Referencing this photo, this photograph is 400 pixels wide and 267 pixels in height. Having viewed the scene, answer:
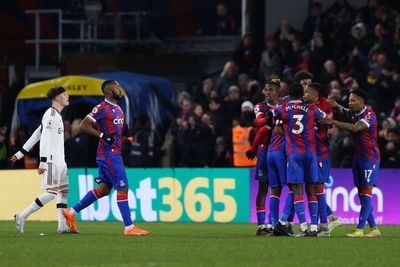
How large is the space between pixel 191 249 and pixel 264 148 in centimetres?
356

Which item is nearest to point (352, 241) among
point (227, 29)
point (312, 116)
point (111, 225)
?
point (312, 116)

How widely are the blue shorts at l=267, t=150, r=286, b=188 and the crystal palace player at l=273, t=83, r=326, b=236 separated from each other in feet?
1.13

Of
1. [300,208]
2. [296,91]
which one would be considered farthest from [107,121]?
[300,208]

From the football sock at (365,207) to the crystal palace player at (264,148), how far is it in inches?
47.6

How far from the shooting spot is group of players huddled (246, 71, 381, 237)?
18906 mm

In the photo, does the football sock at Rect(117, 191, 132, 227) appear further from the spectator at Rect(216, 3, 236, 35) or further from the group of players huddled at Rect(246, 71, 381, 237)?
the spectator at Rect(216, 3, 236, 35)

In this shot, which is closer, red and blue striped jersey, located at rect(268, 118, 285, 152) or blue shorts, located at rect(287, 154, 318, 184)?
blue shorts, located at rect(287, 154, 318, 184)

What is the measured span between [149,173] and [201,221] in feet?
4.72

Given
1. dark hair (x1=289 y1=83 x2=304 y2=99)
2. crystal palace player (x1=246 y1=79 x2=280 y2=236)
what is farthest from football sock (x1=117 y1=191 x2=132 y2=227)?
dark hair (x1=289 y1=83 x2=304 y2=99)

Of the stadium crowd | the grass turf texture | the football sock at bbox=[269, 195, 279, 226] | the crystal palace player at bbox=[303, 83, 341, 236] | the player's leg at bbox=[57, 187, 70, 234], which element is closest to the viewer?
the grass turf texture

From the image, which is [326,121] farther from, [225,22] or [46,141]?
[225,22]

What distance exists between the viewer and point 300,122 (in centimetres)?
1889

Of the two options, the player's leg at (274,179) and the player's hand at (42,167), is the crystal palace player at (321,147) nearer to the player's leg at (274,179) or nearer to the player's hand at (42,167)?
the player's leg at (274,179)

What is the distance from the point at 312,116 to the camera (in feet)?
61.9
